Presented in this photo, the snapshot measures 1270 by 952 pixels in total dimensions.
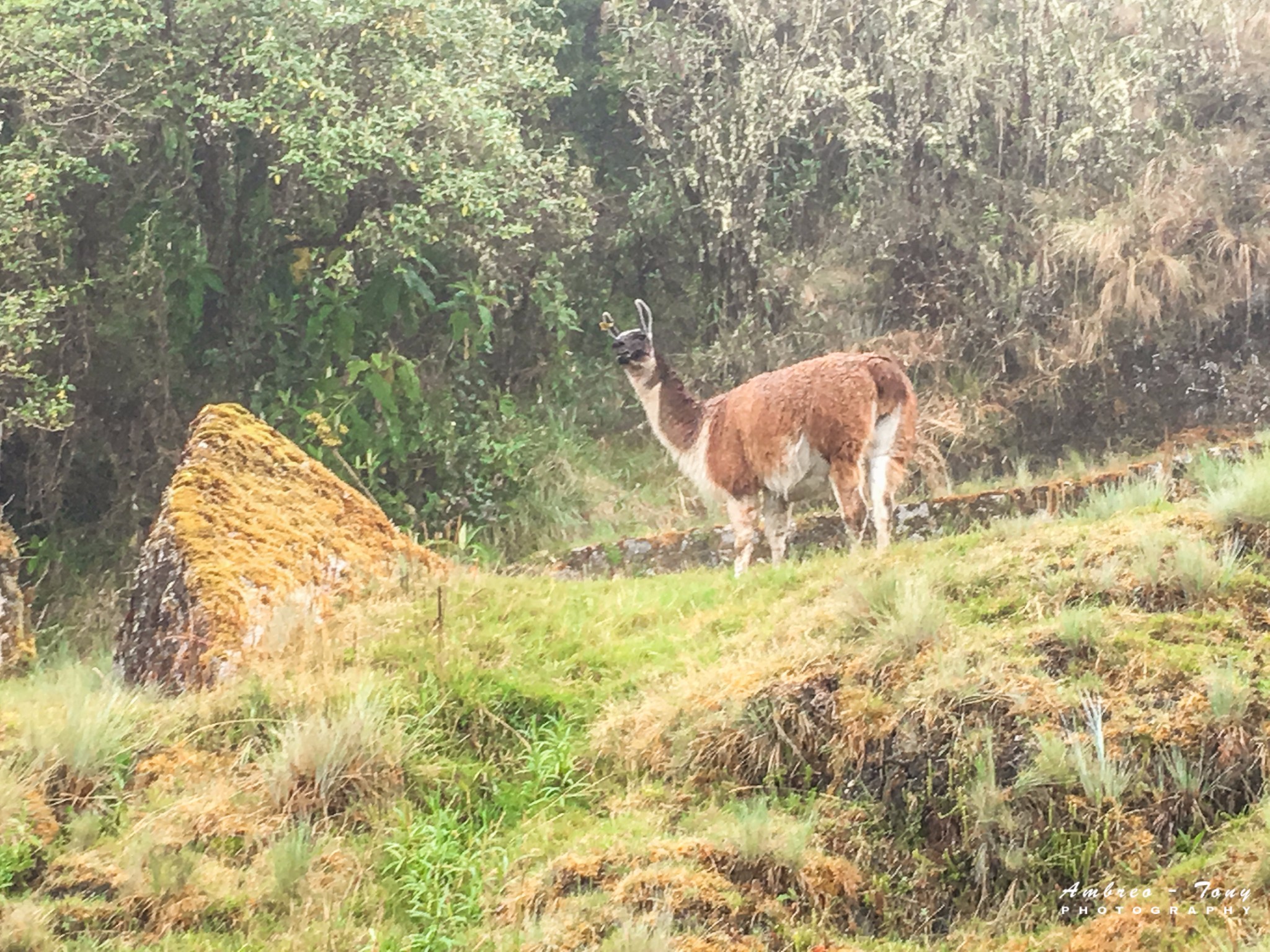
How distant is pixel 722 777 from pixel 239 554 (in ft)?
10.3

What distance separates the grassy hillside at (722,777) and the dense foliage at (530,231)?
5.10m

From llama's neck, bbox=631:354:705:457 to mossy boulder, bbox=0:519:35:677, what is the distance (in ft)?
15.4

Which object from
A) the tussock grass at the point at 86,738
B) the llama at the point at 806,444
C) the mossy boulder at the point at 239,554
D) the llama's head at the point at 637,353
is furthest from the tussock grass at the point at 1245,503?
the tussock grass at the point at 86,738

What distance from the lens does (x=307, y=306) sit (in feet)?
37.2

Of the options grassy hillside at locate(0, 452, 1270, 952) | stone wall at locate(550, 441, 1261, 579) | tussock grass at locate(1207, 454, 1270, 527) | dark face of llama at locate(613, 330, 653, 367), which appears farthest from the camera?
stone wall at locate(550, 441, 1261, 579)

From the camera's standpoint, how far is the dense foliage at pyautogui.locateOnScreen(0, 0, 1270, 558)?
10.5 m

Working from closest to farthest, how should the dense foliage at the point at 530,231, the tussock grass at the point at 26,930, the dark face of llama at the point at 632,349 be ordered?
the tussock grass at the point at 26,930
the dark face of llama at the point at 632,349
the dense foliage at the point at 530,231

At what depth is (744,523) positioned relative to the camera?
8133mm

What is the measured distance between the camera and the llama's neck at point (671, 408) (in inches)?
348

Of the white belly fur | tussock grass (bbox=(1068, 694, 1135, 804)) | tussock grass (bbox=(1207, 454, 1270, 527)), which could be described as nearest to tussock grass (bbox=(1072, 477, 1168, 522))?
tussock grass (bbox=(1207, 454, 1270, 527))

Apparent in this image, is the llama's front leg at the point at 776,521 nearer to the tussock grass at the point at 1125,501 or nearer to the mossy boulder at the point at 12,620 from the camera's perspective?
the tussock grass at the point at 1125,501

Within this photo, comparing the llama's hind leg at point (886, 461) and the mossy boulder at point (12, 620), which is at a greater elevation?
the llama's hind leg at point (886, 461)

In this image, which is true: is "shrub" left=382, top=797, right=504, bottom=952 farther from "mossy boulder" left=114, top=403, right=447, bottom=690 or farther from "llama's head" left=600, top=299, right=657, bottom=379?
"llama's head" left=600, top=299, right=657, bottom=379

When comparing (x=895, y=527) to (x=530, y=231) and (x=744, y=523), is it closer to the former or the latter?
(x=744, y=523)
